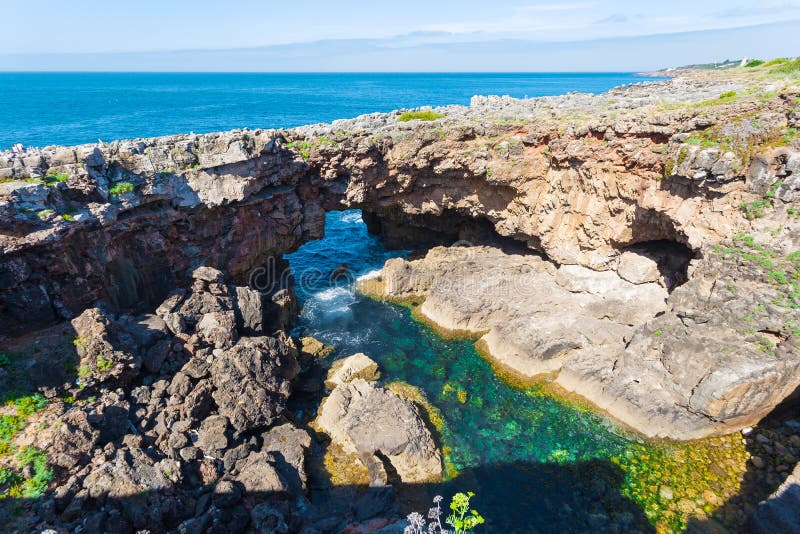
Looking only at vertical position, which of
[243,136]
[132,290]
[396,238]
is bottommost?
[396,238]

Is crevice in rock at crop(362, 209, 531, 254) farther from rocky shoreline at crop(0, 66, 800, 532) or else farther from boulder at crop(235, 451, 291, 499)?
boulder at crop(235, 451, 291, 499)

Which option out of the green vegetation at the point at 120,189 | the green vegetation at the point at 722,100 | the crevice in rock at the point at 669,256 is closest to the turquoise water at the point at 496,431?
the crevice in rock at the point at 669,256

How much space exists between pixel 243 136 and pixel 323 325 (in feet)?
46.6

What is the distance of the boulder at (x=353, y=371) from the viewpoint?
25406 millimetres

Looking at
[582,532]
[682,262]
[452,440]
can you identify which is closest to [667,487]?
[582,532]

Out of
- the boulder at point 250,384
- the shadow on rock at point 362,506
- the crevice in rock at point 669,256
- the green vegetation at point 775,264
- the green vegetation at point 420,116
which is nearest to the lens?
the shadow on rock at point 362,506

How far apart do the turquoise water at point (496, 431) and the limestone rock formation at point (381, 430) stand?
1145 mm

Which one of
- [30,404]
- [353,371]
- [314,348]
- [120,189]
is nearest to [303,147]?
[120,189]

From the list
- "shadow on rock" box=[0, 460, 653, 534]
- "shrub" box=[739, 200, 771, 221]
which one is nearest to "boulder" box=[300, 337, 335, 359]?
"shadow on rock" box=[0, 460, 653, 534]

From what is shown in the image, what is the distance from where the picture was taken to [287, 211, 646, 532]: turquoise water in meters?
18.2

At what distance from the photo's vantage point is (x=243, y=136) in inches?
1027

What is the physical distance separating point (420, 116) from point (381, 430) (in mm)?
22776

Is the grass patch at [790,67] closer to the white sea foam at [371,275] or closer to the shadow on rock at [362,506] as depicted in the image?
the shadow on rock at [362,506]

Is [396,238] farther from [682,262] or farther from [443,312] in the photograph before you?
[682,262]
